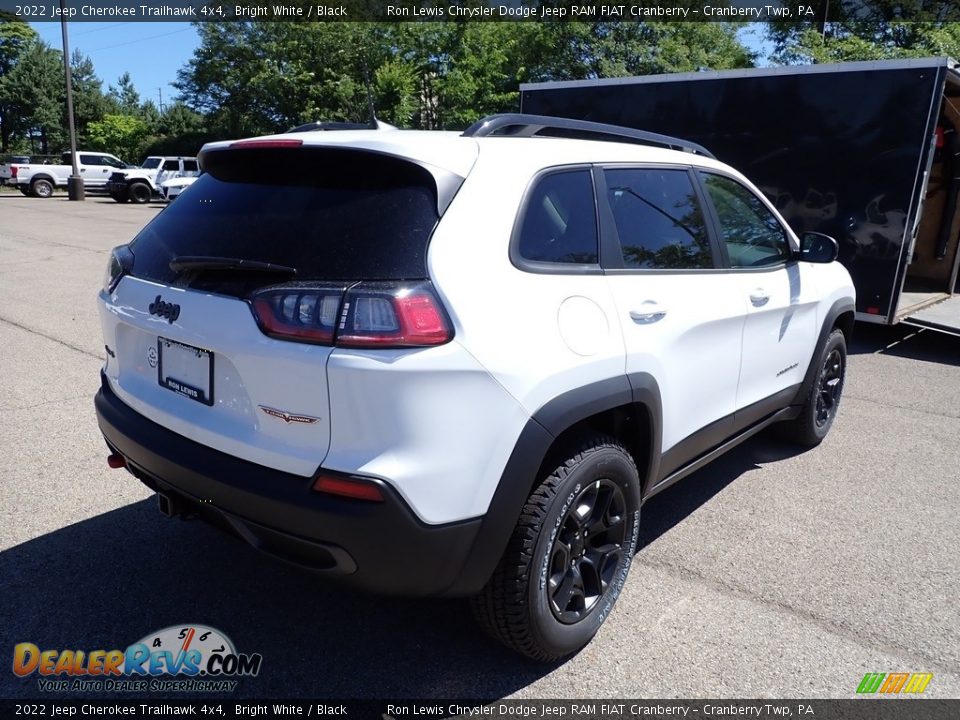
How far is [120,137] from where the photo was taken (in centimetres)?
4919

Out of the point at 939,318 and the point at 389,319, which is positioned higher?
the point at 389,319

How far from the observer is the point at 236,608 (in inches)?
117

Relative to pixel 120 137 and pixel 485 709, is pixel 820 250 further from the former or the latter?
pixel 120 137

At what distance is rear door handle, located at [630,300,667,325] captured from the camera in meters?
2.82

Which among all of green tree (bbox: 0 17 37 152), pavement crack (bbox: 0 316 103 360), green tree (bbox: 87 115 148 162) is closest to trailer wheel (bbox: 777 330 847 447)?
pavement crack (bbox: 0 316 103 360)

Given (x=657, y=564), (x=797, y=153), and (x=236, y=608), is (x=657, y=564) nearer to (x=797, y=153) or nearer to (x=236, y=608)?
(x=236, y=608)

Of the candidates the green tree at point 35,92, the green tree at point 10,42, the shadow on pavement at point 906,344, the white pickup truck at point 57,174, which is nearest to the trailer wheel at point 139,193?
the white pickup truck at point 57,174

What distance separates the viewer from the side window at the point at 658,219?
3.00 meters

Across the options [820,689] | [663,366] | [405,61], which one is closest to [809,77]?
→ [663,366]

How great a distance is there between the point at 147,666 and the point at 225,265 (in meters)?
1.44

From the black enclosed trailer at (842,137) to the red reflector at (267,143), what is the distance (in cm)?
667

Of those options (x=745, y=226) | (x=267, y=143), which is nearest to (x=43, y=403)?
(x=267, y=143)

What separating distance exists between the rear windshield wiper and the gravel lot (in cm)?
135

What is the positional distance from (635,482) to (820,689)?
0.92 metres
